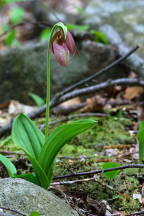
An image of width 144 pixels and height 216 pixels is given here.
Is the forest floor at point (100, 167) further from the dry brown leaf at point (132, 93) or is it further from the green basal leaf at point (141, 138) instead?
the dry brown leaf at point (132, 93)

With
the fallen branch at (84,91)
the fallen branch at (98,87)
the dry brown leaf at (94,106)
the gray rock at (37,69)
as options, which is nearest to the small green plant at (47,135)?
the fallen branch at (84,91)

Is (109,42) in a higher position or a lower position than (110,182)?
higher

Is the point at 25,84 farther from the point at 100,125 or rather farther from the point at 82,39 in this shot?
the point at 100,125

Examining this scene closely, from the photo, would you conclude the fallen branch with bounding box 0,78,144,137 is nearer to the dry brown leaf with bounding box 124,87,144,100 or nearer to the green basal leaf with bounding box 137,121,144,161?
the dry brown leaf with bounding box 124,87,144,100

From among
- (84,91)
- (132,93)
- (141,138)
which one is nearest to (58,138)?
(141,138)

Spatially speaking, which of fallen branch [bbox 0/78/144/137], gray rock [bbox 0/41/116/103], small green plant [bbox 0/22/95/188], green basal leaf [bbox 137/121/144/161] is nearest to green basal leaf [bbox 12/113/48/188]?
small green plant [bbox 0/22/95/188]

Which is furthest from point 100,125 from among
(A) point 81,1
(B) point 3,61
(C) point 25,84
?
(A) point 81,1
